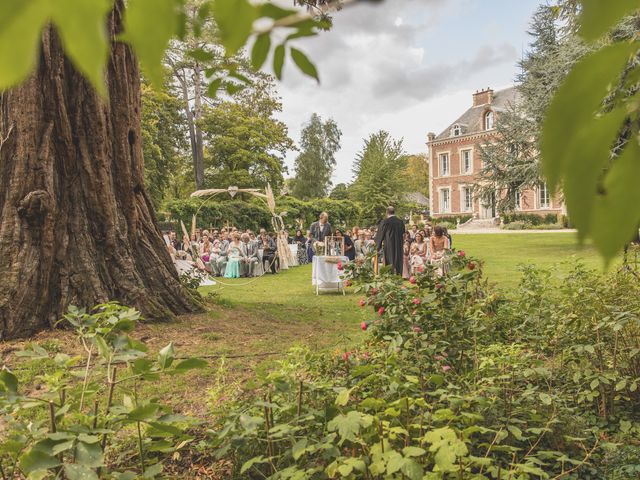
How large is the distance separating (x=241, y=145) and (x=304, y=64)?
3484cm

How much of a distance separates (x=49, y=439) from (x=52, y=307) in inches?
161

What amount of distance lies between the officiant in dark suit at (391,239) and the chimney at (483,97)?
45238 mm

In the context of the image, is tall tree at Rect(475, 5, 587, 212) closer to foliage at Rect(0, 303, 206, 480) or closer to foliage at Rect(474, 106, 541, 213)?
foliage at Rect(474, 106, 541, 213)

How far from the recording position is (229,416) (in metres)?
2.14

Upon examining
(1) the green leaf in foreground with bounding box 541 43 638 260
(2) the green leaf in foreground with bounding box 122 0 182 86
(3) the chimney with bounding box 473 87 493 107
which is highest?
(3) the chimney with bounding box 473 87 493 107

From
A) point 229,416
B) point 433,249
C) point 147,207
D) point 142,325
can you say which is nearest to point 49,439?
point 229,416

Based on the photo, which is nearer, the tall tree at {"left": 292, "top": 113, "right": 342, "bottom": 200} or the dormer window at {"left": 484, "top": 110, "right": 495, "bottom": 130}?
the dormer window at {"left": 484, "top": 110, "right": 495, "bottom": 130}

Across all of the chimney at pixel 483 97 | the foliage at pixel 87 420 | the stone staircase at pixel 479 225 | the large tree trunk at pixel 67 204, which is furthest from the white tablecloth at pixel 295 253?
the chimney at pixel 483 97

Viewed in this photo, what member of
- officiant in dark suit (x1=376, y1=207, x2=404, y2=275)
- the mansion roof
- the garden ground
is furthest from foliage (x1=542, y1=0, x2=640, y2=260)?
the mansion roof

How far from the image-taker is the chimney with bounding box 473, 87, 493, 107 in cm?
5066

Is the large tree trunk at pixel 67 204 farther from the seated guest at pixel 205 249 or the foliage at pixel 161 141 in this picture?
the foliage at pixel 161 141

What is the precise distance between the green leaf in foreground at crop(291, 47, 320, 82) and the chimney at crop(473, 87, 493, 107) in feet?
179

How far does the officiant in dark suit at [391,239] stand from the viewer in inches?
411

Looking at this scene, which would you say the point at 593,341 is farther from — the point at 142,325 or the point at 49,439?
the point at 142,325
